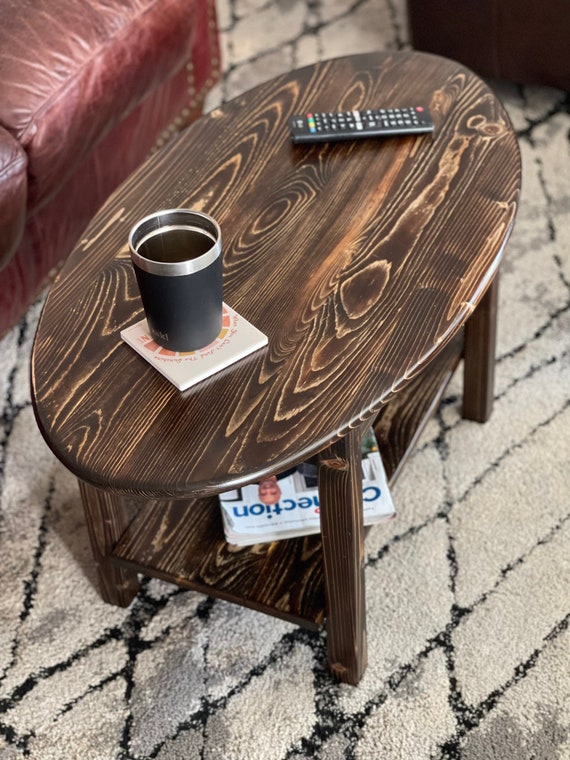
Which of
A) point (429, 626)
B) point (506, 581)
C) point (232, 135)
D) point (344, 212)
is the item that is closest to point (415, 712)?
point (429, 626)

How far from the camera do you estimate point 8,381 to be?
1.55 meters

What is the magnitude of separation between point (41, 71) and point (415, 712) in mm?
1108

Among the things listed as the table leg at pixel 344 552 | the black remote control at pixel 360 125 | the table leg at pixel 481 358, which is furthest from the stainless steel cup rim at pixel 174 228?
the table leg at pixel 481 358

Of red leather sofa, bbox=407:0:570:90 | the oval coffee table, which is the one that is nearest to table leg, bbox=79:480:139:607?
the oval coffee table

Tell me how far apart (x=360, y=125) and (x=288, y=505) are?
1.67 ft

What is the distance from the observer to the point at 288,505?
3.72 ft

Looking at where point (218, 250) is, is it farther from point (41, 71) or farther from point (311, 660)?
point (41, 71)

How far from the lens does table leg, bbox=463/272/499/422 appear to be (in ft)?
4.25

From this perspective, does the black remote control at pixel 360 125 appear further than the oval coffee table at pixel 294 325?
A: Yes

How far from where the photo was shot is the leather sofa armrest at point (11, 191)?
1.35 meters

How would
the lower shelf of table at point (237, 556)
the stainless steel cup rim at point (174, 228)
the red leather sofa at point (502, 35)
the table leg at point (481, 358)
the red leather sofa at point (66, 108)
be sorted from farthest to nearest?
the red leather sofa at point (502, 35)
the red leather sofa at point (66, 108)
the table leg at point (481, 358)
the lower shelf of table at point (237, 556)
the stainless steel cup rim at point (174, 228)

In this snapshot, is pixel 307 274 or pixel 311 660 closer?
pixel 307 274

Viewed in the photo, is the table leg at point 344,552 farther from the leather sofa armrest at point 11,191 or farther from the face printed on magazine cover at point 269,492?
the leather sofa armrest at point 11,191

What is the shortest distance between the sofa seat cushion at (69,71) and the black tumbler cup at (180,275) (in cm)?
59
